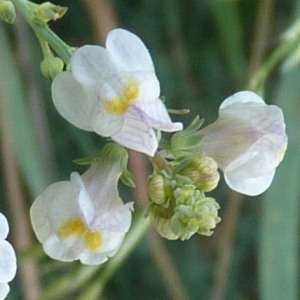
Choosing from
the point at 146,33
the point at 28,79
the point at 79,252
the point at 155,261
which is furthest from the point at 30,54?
the point at 79,252

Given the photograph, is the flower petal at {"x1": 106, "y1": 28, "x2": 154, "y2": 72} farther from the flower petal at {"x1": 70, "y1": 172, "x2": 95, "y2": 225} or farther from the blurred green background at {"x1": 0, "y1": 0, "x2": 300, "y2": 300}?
the blurred green background at {"x1": 0, "y1": 0, "x2": 300, "y2": 300}

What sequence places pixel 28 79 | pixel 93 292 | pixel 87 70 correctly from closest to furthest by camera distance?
pixel 87 70 → pixel 93 292 → pixel 28 79

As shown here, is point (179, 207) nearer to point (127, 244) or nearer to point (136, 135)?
point (136, 135)

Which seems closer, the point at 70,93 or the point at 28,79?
the point at 70,93

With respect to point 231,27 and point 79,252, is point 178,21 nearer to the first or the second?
point 231,27

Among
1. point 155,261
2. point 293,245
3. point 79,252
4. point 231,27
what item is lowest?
point 155,261

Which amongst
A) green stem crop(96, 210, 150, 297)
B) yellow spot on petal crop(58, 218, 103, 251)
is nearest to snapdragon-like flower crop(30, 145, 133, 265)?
yellow spot on petal crop(58, 218, 103, 251)
